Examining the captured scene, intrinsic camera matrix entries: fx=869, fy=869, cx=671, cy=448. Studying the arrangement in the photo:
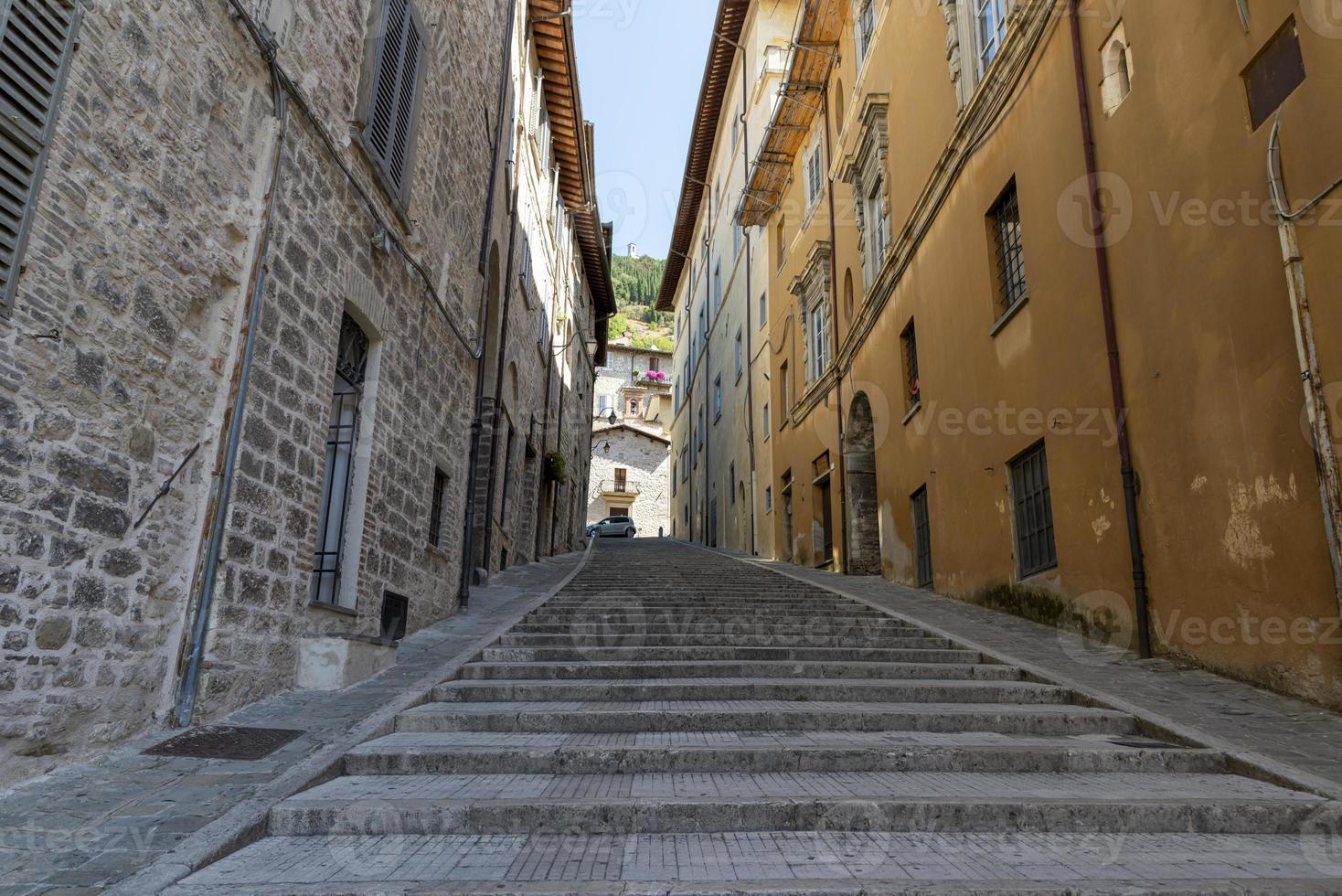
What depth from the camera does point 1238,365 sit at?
18.4ft

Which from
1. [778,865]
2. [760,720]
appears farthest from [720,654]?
[778,865]

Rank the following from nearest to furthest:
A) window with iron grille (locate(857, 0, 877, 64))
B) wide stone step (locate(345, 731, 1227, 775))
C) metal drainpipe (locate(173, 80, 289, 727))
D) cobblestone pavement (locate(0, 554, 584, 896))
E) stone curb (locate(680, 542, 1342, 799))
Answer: cobblestone pavement (locate(0, 554, 584, 896)) < stone curb (locate(680, 542, 1342, 799)) < wide stone step (locate(345, 731, 1227, 775)) < metal drainpipe (locate(173, 80, 289, 727)) < window with iron grille (locate(857, 0, 877, 64))

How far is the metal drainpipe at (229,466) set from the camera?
14.9 ft

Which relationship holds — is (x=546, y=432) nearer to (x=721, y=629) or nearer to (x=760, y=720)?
(x=721, y=629)

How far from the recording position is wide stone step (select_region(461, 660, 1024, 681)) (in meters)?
6.13

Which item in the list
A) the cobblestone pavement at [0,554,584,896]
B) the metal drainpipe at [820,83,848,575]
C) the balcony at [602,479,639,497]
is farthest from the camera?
the balcony at [602,479,639,497]

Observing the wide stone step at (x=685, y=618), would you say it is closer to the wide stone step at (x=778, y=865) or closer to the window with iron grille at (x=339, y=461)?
the window with iron grille at (x=339, y=461)

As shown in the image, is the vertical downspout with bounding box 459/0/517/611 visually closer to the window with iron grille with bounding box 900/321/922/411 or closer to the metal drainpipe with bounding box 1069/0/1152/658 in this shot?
the window with iron grille with bounding box 900/321/922/411

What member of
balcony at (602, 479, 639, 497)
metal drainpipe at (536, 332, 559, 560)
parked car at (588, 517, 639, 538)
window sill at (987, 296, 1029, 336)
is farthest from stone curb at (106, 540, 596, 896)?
balcony at (602, 479, 639, 497)

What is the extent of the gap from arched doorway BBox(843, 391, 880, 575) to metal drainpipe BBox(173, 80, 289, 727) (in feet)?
Result: 36.9

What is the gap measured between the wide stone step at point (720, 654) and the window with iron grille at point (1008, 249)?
4.29 m

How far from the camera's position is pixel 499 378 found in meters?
13.3

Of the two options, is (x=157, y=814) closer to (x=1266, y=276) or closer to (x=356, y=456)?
(x=356, y=456)

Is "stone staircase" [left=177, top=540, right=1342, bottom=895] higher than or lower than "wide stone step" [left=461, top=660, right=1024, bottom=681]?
lower
